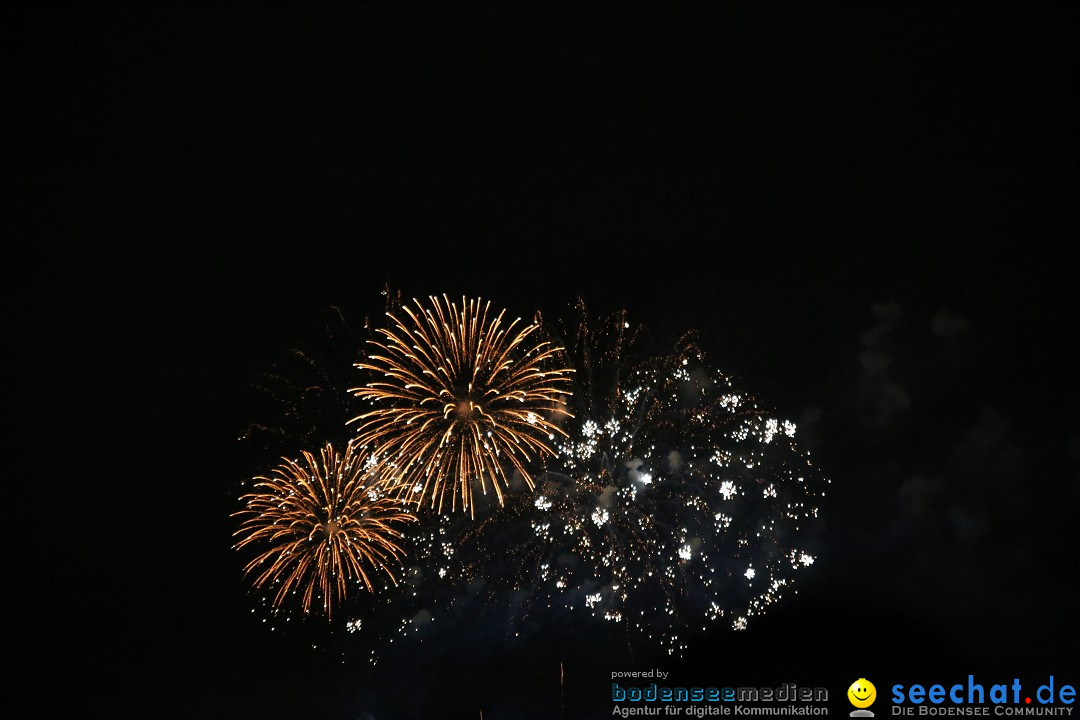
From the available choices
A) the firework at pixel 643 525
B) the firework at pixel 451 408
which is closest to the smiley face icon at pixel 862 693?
the firework at pixel 643 525

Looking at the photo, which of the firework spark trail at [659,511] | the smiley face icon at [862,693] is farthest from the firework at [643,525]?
the smiley face icon at [862,693]

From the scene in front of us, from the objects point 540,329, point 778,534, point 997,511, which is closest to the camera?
point 540,329

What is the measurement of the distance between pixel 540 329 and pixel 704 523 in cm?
1108

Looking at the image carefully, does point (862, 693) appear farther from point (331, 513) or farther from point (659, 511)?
point (331, 513)

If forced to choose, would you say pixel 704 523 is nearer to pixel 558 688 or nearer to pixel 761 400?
pixel 761 400

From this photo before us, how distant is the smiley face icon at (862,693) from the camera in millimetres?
26752

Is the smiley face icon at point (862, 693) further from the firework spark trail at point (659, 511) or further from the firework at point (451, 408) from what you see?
the firework at point (451, 408)

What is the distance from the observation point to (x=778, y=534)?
31203mm

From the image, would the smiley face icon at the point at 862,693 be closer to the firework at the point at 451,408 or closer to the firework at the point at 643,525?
the firework at the point at 643,525

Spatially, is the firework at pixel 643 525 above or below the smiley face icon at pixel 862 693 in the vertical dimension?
above

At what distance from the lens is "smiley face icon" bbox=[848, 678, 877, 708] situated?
1053 inches

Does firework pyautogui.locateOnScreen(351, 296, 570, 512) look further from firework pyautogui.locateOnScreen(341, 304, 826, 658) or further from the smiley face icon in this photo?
the smiley face icon

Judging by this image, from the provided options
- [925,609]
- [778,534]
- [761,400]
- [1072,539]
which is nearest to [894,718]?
[925,609]

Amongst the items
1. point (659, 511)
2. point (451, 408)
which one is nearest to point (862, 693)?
point (659, 511)
